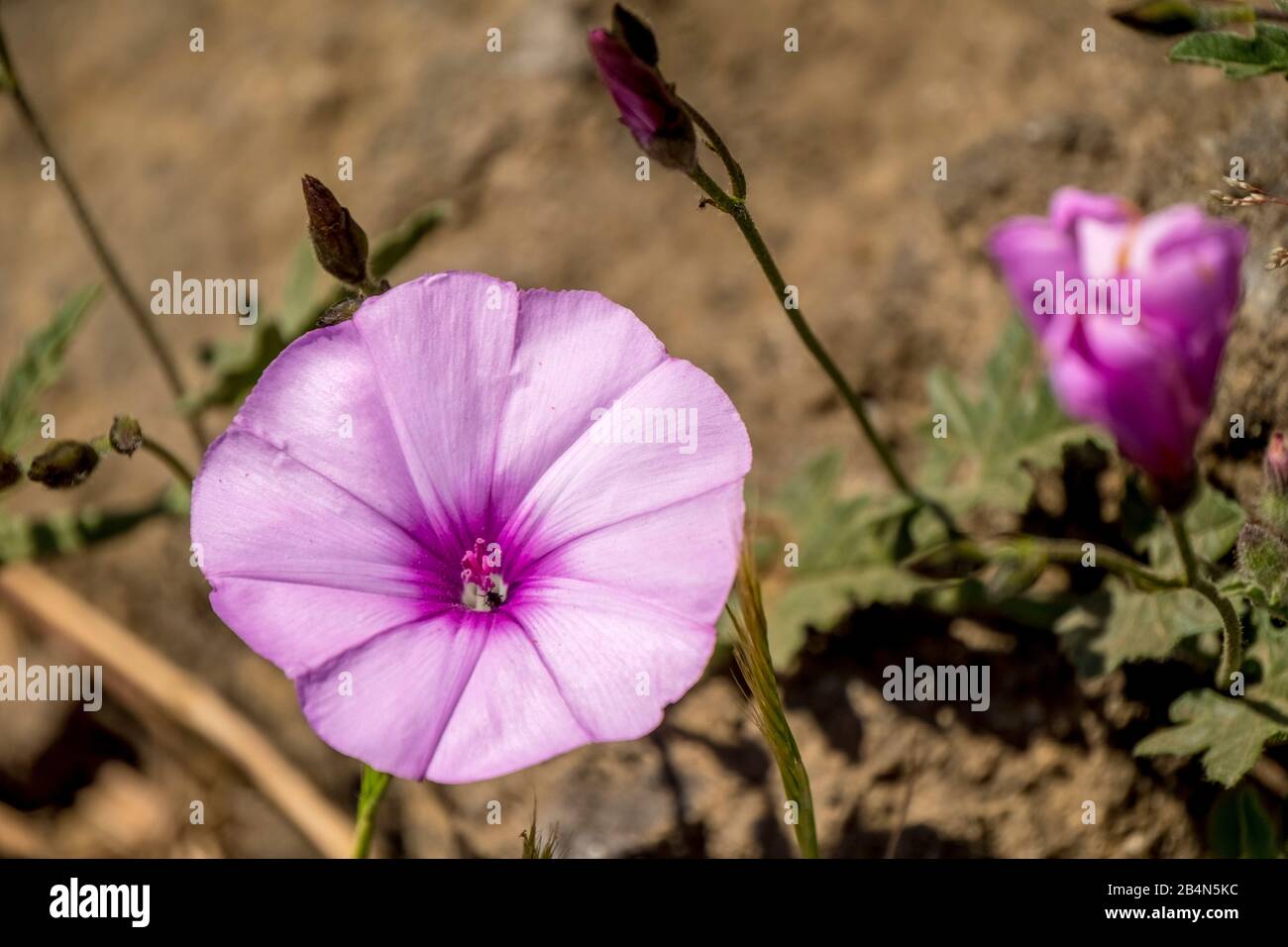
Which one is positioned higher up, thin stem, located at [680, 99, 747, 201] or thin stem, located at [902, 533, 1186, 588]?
thin stem, located at [680, 99, 747, 201]

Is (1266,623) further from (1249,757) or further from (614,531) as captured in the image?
(614,531)

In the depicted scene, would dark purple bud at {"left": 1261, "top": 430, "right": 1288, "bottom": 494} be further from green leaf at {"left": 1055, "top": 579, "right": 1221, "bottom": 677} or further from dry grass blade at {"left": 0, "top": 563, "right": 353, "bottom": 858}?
dry grass blade at {"left": 0, "top": 563, "right": 353, "bottom": 858}

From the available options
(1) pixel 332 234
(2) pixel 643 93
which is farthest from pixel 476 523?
(2) pixel 643 93

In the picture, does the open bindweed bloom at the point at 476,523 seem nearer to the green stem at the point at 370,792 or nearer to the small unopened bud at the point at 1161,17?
the green stem at the point at 370,792

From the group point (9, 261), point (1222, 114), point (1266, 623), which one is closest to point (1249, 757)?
point (1266, 623)

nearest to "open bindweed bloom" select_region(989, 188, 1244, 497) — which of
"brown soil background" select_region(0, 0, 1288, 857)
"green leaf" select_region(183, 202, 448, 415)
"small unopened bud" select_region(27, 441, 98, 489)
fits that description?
"brown soil background" select_region(0, 0, 1288, 857)
